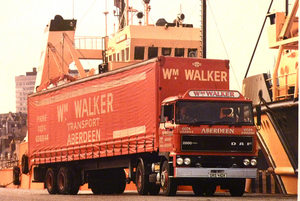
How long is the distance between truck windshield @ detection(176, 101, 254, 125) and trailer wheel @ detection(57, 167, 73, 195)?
785 cm

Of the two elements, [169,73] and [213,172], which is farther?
[169,73]

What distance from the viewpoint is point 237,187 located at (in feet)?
69.4

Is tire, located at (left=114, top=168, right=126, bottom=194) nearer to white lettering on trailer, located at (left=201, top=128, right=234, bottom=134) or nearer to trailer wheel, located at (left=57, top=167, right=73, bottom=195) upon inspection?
trailer wheel, located at (left=57, top=167, right=73, bottom=195)

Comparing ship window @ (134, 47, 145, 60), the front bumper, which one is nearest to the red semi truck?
the front bumper

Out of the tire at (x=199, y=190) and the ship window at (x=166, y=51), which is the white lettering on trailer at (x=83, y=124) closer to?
the tire at (x=199, y=190)

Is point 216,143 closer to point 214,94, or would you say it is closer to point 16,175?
point 214,94

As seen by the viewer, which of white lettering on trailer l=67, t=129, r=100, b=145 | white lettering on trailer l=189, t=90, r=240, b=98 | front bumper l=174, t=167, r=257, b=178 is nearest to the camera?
front bumper l=174, t=167, r=257, b=178

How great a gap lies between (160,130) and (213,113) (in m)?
1.63

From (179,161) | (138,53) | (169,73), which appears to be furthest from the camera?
(138,53)

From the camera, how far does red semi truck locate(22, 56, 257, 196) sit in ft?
65.7

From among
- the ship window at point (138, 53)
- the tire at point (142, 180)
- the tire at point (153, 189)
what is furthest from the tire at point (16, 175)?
the tire at point (153, 189)

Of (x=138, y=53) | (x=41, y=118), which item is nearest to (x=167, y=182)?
(x=41, y=118)

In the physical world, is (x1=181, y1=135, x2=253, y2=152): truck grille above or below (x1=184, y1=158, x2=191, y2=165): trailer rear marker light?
above

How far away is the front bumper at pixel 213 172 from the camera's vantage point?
64.9 ft
